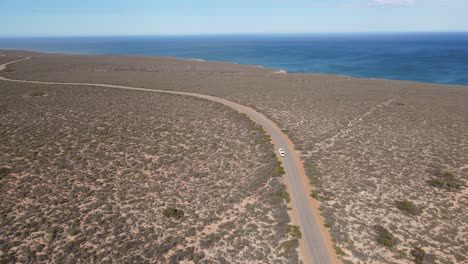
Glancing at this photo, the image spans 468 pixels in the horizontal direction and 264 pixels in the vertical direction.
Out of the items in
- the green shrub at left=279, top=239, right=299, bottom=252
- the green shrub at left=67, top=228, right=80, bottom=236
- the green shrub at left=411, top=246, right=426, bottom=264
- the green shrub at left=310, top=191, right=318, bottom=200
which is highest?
the green shrub at left=310, top=191, right=318, bottom=200

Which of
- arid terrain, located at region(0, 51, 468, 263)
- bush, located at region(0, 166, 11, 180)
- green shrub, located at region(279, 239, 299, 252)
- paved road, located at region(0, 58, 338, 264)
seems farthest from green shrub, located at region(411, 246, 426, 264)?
bush, located at region(0, 166, 11, 180)

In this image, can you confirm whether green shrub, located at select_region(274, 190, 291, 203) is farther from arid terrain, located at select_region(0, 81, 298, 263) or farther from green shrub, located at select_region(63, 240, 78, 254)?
green shrub, located at select_region(63, 240, 78, 254)

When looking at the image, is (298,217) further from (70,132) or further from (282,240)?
(70,132)

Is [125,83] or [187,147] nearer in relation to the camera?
[187,147]

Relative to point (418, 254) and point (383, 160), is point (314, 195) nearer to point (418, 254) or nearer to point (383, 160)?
point (418, 254)

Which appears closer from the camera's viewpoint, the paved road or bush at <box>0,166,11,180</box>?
the paved road

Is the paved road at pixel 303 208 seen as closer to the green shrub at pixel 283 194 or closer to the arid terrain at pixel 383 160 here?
the green shrub at pixel 283 194

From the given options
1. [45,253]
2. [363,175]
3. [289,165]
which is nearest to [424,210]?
[363,175]

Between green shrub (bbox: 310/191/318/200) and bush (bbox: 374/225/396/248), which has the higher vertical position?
green shrub (bbox: 310/191/318/200)
